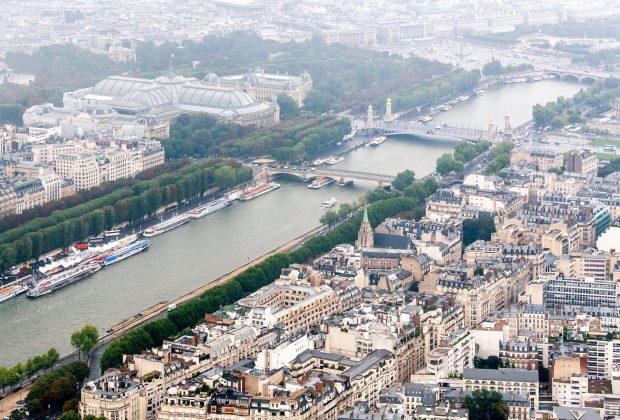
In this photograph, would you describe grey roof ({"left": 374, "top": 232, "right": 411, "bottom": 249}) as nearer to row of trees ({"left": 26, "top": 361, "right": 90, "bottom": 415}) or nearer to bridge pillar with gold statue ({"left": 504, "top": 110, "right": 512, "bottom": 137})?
row of trees ({"left": 26, "top": 361, "right": 90, "bottom": 415})

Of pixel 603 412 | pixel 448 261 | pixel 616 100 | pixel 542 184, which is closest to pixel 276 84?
pixel 616 100

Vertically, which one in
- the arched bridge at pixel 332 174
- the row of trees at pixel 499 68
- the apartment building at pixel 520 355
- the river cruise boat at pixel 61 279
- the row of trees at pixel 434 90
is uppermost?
the apartment building at pixel 520 355

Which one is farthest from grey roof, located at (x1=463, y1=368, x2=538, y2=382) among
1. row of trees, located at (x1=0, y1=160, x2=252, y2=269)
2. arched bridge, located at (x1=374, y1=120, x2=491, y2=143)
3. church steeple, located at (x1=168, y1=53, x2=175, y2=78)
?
church steeple, located at (x1=168, y1=53, x2=175, y2=78)

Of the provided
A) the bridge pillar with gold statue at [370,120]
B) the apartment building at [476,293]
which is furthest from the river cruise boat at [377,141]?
the apartment building at [476,293]

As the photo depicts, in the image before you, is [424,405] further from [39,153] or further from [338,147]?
[338,147]

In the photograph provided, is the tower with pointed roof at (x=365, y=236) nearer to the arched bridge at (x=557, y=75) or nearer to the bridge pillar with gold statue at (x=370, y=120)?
the bridge pillar with gold statue at (x=370, y=120)

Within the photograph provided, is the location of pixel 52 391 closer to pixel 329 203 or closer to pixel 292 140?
pixel 329 203

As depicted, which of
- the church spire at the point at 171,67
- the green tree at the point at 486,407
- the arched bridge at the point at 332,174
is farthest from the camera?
the church spire at the point at 171,67
